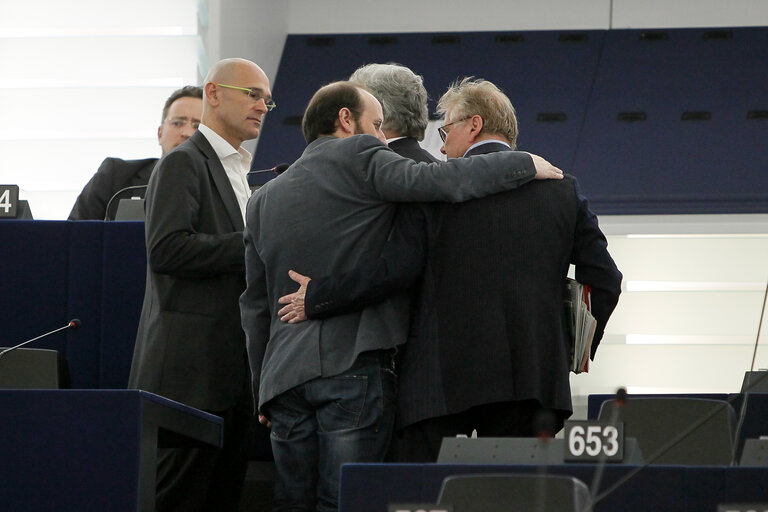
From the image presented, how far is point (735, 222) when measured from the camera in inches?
260

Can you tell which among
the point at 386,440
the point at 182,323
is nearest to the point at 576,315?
the point at 386,440

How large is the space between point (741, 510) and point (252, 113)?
193 centimetres

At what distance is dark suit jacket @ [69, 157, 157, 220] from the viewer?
454 centimetres

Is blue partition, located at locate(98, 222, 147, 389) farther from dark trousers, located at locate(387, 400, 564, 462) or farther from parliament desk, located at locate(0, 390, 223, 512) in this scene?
dark trousers, located at locate(387, 400, 564, 462)

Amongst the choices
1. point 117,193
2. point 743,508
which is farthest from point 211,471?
point 743,508

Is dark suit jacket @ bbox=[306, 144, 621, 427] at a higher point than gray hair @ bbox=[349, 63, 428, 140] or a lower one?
lower

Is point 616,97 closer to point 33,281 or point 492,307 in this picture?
point 33,281

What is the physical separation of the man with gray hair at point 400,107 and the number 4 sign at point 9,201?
1.38m

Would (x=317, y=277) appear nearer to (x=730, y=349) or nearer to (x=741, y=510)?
(x=741, y=510)

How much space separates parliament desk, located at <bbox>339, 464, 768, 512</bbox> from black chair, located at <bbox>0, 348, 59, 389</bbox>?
123cm

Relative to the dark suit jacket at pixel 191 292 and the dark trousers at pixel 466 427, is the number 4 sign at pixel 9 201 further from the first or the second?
the dark trousers at pixel 466 427

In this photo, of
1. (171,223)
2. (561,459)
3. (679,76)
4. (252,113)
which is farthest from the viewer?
(679,76)

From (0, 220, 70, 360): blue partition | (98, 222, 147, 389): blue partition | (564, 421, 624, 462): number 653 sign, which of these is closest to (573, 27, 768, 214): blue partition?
(98, 222, 147, 389): blue partition

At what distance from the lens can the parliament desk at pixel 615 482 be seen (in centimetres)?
222
